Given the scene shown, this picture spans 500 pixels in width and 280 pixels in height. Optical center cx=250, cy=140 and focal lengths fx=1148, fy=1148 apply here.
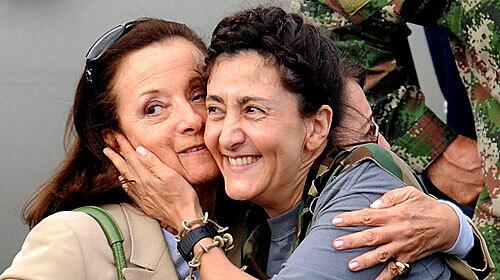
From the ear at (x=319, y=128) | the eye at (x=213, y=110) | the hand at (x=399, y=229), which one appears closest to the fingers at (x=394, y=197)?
the hand at (x=399, y=229)

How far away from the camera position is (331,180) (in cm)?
292

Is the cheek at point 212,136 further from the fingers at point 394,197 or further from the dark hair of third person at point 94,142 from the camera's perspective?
the fingers at point 394,197

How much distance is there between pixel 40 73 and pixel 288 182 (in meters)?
2.77

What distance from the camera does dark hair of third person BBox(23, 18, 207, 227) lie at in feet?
10.6

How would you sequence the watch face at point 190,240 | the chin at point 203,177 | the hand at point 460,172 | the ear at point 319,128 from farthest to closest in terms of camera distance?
the hand at point 460,172
the chin at point 203,177
the ear at point 319,128
the watch face at point 190,240

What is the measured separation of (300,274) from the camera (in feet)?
8.91

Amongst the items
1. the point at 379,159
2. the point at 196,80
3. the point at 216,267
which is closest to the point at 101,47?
the point at 196,80

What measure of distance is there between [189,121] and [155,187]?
8.1 inches

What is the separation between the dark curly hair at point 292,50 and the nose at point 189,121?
13cm

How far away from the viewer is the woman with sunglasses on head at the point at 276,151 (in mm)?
2887

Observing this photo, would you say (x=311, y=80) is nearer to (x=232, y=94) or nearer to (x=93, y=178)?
(x=232, y=94)

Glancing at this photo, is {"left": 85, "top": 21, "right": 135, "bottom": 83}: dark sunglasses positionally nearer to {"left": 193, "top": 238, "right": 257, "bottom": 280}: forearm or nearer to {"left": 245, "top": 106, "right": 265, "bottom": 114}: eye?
{"left": 245, "top": 106, "right": 265, "bottom": 114}: eye

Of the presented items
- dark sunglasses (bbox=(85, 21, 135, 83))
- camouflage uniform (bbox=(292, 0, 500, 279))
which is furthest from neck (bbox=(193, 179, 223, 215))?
camouflage uniform (bbox=(292, 0, 500, 279))

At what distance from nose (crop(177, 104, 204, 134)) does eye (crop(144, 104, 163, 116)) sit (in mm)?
62
